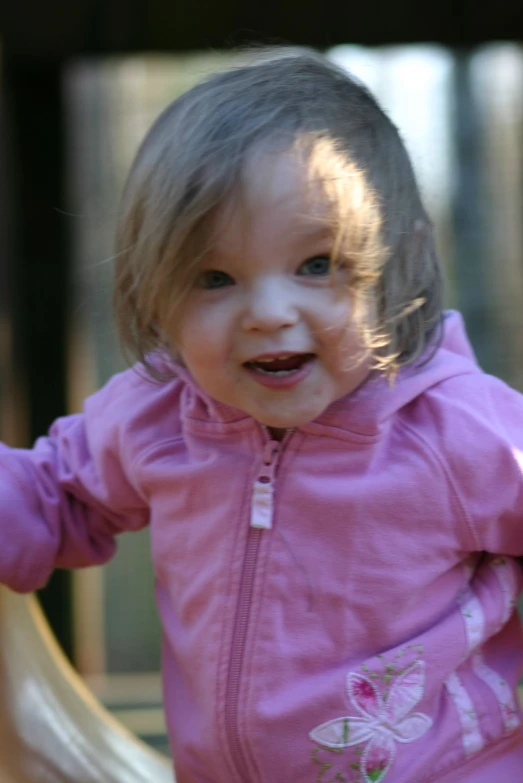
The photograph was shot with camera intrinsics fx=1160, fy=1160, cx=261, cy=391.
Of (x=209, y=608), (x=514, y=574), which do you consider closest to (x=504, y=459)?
(x=514, y=574)

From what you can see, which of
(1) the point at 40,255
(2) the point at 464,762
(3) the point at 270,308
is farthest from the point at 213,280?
(1) the point at 40,255

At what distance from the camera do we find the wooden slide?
136 centimetres

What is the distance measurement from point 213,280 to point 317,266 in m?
0.08

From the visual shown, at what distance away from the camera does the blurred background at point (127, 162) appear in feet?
6.29

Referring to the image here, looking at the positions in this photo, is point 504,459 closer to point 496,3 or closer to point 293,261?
point 293,261

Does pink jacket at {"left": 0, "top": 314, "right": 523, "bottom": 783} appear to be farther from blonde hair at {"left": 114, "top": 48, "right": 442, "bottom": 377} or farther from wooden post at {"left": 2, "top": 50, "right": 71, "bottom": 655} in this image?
wooden post at {"left": 2, "top": 50, "right": 71, "bottom": 655}

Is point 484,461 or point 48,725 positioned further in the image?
point 48,725

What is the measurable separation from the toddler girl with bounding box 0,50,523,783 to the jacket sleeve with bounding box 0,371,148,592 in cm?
2

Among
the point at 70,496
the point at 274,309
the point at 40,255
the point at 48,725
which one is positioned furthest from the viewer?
the point at 40,255

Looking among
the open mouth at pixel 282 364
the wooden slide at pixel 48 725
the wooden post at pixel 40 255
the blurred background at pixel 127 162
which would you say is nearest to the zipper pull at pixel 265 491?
the open mouth at pixel 282 364

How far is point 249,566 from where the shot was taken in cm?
98

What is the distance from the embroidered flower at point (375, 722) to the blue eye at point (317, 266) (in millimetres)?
338

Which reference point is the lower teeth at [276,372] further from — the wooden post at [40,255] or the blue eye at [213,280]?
the wooden post at [40,255]

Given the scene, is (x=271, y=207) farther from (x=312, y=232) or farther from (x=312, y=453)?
(x=312, y=453)
